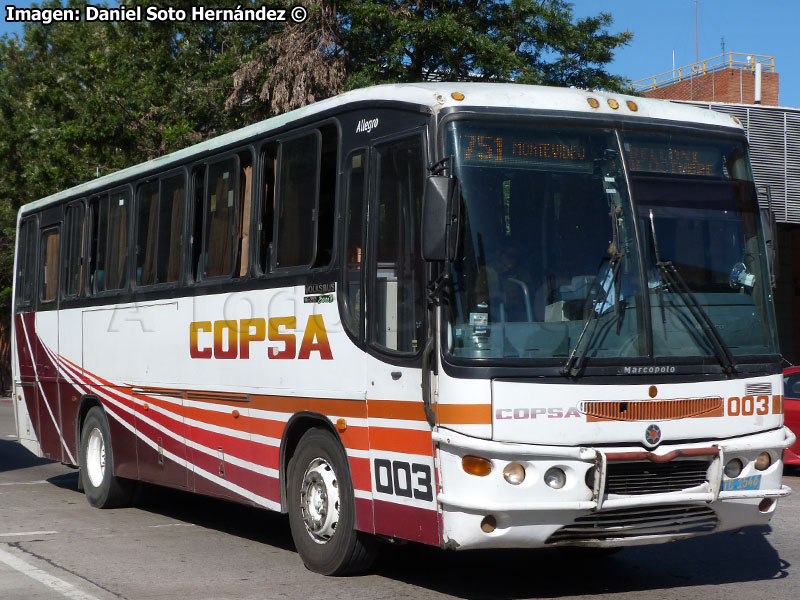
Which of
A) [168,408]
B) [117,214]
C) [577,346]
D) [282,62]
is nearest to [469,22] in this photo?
[282,62]

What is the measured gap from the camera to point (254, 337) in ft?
30.3

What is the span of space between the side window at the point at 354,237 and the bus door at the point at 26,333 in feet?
25.2

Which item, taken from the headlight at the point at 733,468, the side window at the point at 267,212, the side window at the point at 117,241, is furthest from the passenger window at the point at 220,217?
the headlight at the point at 733,468

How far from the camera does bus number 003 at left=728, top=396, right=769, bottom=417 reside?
7395 millimetres

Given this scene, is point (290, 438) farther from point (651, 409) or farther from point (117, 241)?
point (117, 241)

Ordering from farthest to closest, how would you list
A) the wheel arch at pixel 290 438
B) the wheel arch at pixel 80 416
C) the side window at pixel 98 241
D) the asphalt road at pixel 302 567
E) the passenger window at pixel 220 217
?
the wheel arch at pixel 80 416 → the side window at pixel 98 241 → the passenger window at pixel 220 217 → the wheel arch at pixel 290 438 → the asphalt road at pixel 302 567

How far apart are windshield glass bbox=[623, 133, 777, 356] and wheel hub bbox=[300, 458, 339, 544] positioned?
2515 millimetres

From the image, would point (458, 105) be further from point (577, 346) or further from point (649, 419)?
point (649, 419)

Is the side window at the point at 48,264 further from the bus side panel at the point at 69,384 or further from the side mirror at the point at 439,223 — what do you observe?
the side mirror at the point at 439,223

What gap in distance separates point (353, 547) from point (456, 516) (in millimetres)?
1366

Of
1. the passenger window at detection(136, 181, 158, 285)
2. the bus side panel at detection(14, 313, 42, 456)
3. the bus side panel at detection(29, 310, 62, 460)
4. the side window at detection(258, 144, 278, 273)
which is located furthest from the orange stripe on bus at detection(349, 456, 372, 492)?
the bus side panel at detection(14, 313, 42, 456)

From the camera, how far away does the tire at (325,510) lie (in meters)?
8.00

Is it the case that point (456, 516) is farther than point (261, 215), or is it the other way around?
point (261, 215)

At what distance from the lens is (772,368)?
25.1ft
